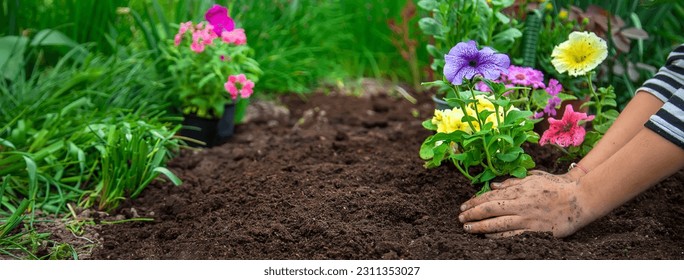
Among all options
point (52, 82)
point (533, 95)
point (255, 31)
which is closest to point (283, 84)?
point (255, 31)

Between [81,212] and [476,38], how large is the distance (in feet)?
4.33

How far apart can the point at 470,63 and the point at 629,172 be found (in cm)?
44

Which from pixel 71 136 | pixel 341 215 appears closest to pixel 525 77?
pixel 341 215

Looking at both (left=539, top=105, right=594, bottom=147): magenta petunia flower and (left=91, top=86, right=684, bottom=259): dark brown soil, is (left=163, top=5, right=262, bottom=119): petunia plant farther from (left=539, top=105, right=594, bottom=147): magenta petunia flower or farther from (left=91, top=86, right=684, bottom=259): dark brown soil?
(left=539, top=105, right=594, bottom=147): magenta petunia flower

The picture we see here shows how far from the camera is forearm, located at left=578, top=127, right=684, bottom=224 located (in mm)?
1970

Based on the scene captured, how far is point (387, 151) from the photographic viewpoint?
2.96m

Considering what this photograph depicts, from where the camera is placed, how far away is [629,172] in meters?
2.00

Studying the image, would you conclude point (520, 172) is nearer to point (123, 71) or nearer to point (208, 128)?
point (208, 128)

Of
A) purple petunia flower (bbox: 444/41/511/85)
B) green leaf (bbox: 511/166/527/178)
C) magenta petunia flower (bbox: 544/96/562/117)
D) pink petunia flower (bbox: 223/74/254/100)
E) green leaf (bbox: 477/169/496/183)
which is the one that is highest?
purple petunia flower (bbox: 444/41/511/85)

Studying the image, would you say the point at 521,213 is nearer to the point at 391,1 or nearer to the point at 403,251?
the point at 403,251

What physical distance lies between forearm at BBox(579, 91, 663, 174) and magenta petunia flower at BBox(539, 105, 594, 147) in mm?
100

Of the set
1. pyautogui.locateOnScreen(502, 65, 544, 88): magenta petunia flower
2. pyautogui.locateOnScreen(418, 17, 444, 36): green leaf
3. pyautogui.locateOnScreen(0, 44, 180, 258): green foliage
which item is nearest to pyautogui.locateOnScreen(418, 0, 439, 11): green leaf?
pyautogui.locateOnScreen(418, 17, 444, 36): green leaf

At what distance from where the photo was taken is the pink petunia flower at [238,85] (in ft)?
10.3

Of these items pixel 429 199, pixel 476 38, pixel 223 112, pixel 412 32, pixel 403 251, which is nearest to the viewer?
pixel 403 251
